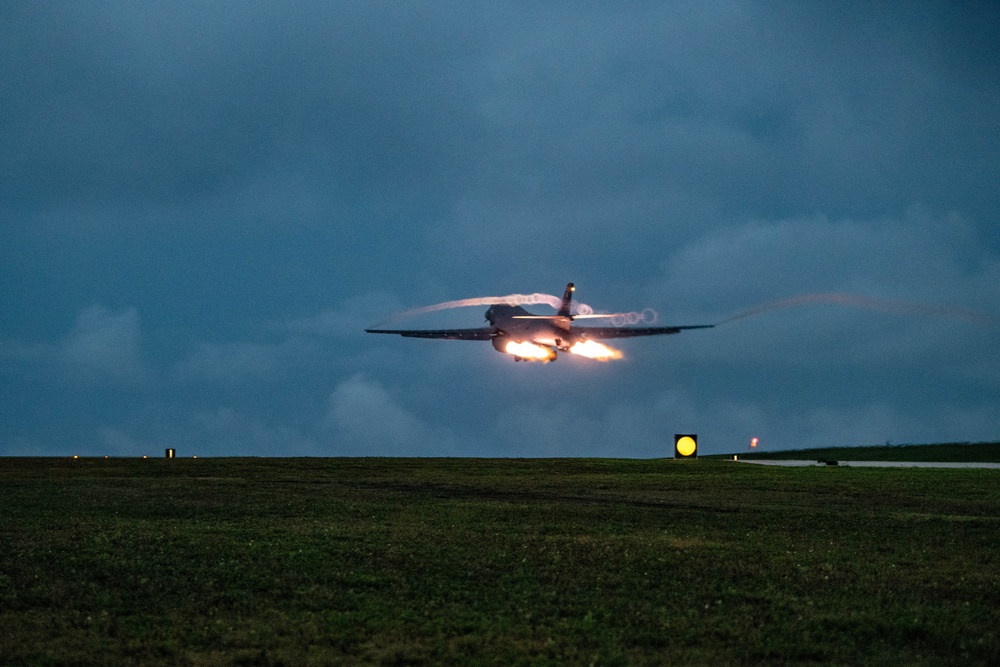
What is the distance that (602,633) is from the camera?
17.9m

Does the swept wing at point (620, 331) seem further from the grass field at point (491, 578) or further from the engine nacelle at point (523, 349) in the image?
the grass field at point (491, 578)

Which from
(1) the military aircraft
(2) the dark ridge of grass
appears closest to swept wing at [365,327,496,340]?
(1) the military aircraft

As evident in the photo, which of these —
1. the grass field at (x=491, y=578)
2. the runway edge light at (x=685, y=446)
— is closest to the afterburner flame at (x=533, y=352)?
the runway edge light at (x=685, y=446)

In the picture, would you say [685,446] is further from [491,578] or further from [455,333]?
[491,578]

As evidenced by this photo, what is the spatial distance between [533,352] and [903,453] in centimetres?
3562

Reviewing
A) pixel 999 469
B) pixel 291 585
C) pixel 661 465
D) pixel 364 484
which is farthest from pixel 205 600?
pixel 999 469

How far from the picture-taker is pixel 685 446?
241 feet

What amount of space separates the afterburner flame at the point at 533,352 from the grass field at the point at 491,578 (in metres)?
32.6

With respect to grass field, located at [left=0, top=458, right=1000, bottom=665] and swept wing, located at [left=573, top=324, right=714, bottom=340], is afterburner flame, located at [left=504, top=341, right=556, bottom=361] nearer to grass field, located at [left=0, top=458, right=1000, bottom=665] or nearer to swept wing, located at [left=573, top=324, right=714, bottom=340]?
swept wing, located at [left=573, top=324, right=714, bottom=340]

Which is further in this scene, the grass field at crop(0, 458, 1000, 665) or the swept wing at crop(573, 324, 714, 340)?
the swept wing at crop(573, 324, 714, 340)

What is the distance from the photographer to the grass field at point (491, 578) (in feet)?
56.6

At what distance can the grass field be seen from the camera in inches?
679

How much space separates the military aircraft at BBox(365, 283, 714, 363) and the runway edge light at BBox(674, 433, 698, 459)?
25.5 feet

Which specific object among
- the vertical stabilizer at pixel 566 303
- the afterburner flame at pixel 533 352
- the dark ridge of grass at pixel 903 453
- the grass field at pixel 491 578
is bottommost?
the grass field at pixel 491 578
